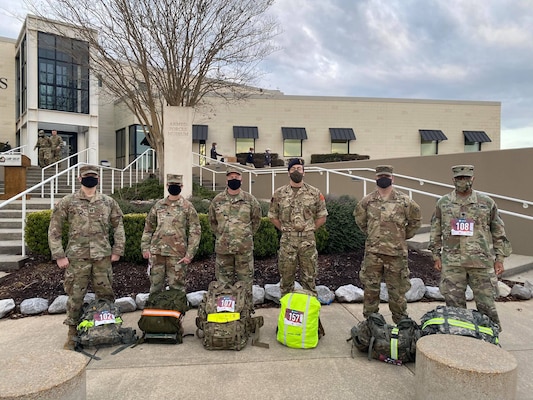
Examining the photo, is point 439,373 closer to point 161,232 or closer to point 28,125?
point 161,232

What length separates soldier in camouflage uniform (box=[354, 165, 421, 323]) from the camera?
13.0 feet

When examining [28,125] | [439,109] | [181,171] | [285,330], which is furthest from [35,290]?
[439,109]

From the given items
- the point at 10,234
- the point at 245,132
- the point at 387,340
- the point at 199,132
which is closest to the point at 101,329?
the point at 387,340

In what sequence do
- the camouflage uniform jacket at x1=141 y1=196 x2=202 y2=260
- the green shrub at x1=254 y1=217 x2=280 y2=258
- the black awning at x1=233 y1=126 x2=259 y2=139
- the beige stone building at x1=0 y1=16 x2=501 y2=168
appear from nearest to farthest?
the camouflage uniform jacket at x1=141 y1=196 x2=202 y2=260, the green shrub at x1=254 y1=217 x2=280 y2=258, the beige stone building at x1=0 y1=16 x2=501 y2=168, the black awning at x1=233 y1=126 x2=259 y2=139

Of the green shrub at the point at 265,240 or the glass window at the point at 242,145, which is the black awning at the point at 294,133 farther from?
the green shrub at the point at 265,240

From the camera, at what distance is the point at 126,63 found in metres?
9.93

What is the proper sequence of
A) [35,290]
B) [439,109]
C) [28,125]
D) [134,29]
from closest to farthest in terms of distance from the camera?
[35,290] → [134,29] → [28,125] → [439,109]

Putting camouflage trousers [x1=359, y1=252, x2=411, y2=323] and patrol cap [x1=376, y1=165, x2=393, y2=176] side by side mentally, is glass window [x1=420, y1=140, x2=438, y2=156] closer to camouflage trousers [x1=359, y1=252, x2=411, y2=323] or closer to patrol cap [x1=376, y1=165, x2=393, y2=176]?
patrol cap [x1=376, y1=165, x2=393, y2=176]

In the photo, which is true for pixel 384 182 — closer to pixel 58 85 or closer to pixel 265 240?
pixel 265 240

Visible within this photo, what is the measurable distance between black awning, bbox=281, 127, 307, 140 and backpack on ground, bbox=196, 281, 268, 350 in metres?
17.8

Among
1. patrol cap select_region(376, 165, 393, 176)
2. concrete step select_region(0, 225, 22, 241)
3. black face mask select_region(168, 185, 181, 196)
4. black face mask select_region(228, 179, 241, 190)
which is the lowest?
concrete step select_region(0, 225, 22, 241)

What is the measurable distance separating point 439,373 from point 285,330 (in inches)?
63.4

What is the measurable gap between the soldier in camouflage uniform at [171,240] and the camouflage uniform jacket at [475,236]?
8.71ft


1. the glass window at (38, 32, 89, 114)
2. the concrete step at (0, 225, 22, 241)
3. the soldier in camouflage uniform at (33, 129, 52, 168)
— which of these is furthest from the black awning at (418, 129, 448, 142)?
the concrete step at (0, 225, 22, 241)
